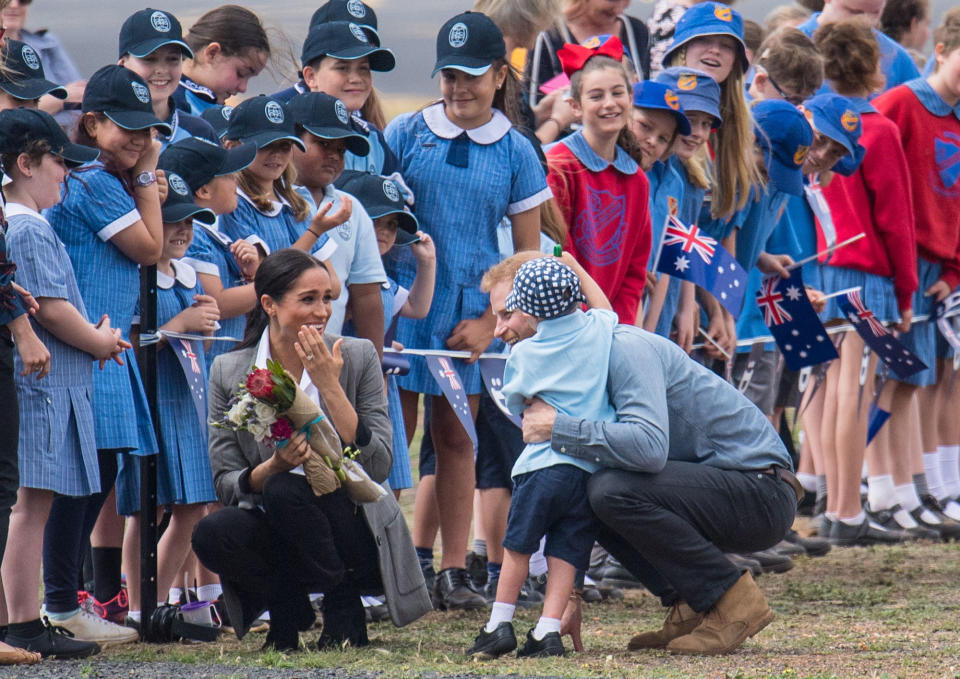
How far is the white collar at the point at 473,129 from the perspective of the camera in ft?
19.9

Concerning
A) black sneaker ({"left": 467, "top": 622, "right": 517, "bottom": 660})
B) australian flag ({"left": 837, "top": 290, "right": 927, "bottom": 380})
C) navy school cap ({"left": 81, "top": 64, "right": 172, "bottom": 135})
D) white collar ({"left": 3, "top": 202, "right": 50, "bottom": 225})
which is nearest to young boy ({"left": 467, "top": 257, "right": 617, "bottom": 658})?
black sneaker ({"left": 467, "top": 622, "right": 517, "bottom": 660})

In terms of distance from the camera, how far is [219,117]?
596cm

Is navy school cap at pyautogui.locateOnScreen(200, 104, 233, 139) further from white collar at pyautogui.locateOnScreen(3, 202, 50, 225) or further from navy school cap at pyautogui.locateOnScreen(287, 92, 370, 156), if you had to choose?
white collar at pyautogui.locateOnScreen(3, 202, 50, 225)

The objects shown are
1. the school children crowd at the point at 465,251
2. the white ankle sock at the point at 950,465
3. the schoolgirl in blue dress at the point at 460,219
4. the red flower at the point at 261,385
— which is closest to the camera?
the red flower at the point at 261,385

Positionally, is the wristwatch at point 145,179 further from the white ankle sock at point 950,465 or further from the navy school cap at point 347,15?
the white ankle sock at point 950,465

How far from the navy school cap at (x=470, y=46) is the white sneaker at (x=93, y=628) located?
236 centimetres

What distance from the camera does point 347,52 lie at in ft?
19.8

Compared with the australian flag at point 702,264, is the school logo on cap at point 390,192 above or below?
above

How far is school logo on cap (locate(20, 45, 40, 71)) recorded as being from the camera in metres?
5.36

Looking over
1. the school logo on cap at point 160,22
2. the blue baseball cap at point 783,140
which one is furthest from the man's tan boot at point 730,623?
the school logo on cap at point 160,22

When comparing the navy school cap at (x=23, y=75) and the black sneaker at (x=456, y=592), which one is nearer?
the navy school cap at (x=23, y=75)

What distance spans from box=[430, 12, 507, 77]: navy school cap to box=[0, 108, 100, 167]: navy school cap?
1.65 metres

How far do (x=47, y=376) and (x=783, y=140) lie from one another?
3.66 m

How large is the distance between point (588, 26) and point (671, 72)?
3.44 ft
